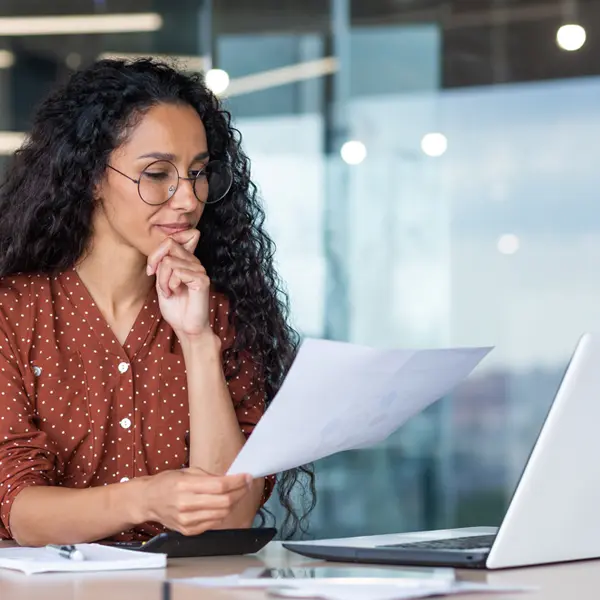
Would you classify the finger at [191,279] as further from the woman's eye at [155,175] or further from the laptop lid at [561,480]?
the laptop lid at [561,480]

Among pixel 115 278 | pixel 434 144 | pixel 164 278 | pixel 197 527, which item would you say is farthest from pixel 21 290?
pixel 434 144

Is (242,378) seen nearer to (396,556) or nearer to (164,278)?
(164,278)

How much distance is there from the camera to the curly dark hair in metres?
2.04

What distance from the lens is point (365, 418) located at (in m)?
1.37

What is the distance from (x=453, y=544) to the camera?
1.36 metres

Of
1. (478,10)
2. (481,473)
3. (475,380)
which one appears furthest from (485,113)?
(481,473)

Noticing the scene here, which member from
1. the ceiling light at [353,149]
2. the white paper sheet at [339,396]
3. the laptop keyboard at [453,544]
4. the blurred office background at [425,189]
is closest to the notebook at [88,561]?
the white paper sheet at [339,396]

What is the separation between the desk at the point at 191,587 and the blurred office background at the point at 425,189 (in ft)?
11.4

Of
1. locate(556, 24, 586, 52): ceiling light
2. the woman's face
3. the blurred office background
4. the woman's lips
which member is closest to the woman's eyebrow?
the woman's face

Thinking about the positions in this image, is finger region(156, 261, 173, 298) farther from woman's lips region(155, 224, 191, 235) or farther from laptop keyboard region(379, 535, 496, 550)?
laptop keyboard region(379, 535, 496, 550)

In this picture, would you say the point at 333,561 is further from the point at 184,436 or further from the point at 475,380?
the point at 475,380

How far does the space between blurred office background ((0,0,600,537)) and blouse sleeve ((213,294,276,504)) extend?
2.64 metres

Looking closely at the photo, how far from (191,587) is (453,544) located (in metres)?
0.35

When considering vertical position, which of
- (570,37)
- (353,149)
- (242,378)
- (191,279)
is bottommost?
(242,378)
